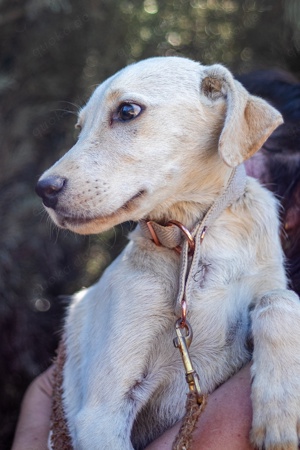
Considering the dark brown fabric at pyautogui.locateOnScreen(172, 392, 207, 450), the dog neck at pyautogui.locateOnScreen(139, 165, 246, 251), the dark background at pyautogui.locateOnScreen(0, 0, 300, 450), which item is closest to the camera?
the dark brown fabric at pyautogui.locateOnScreen(172, 392, 207, 450)

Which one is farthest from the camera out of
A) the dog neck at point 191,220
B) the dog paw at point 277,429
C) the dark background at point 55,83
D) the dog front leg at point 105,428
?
the dark background at point 55,83

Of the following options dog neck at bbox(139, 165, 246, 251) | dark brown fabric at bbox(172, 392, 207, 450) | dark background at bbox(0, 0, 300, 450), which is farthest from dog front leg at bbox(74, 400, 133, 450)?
dark background at bbox(0, 0, 300, 450)

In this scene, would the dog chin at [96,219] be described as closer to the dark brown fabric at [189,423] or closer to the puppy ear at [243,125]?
the puppy ear at [243,125]

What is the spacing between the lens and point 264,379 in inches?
61.8

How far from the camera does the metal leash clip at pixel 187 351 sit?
5.34 ft

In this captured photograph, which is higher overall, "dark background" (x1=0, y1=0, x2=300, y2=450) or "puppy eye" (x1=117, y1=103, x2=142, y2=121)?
"puppy eye" (x1=117, y1=103, x2=142, y2=121)

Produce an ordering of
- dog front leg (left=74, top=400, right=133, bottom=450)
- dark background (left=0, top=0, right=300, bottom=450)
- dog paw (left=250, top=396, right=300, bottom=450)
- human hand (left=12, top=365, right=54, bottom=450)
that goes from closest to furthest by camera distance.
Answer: dog paw (left=250, top=396, right=300, bottom=450) → dog front leg (left=74, top=400, right=133, bottom=450) → human hand (left=12, top=365, right=54, bottom=450) → dark background (left=0, top=0, right=300, bottom=450)

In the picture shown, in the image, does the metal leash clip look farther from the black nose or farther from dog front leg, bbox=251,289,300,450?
the black nose

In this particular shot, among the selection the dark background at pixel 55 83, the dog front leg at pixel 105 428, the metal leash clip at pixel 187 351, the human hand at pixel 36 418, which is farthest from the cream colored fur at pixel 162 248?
the dark background at pixel 55 83

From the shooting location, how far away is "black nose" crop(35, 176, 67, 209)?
1.78 m

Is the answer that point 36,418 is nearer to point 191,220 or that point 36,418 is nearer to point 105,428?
point 105,428

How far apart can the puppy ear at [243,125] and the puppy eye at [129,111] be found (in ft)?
0.97

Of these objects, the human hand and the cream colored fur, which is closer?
the cream colored fur

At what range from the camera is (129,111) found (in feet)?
6.40
